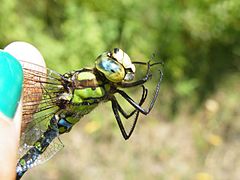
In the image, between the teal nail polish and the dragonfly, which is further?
the dragonfly

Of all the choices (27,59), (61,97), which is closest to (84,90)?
(61,97)

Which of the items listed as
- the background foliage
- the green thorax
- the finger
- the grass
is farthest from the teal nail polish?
the background foliage

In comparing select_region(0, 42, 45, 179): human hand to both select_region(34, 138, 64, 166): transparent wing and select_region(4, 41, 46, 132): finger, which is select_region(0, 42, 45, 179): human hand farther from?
select_region(34, 138, 64, 166): transparent wing

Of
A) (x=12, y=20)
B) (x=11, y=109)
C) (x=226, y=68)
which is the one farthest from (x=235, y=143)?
(x=11, y=109)

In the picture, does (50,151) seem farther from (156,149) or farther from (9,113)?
(156,149)

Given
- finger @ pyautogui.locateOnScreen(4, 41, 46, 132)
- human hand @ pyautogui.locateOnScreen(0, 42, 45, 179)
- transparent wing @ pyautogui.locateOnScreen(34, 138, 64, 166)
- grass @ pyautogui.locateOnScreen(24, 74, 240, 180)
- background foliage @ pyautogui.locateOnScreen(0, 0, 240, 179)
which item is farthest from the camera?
background foliage @ pyautogui.locateOnScreen(0, 0, 240, 179)

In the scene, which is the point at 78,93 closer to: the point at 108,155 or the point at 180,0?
the point at 108,155

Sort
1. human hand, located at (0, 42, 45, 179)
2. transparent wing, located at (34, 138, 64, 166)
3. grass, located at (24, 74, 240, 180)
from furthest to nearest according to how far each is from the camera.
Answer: grass, located at (24, 74, 240, 180), transparent wing, located at (34, 138, 64, 166), human hand, located at (0, 42, 45, 179)
